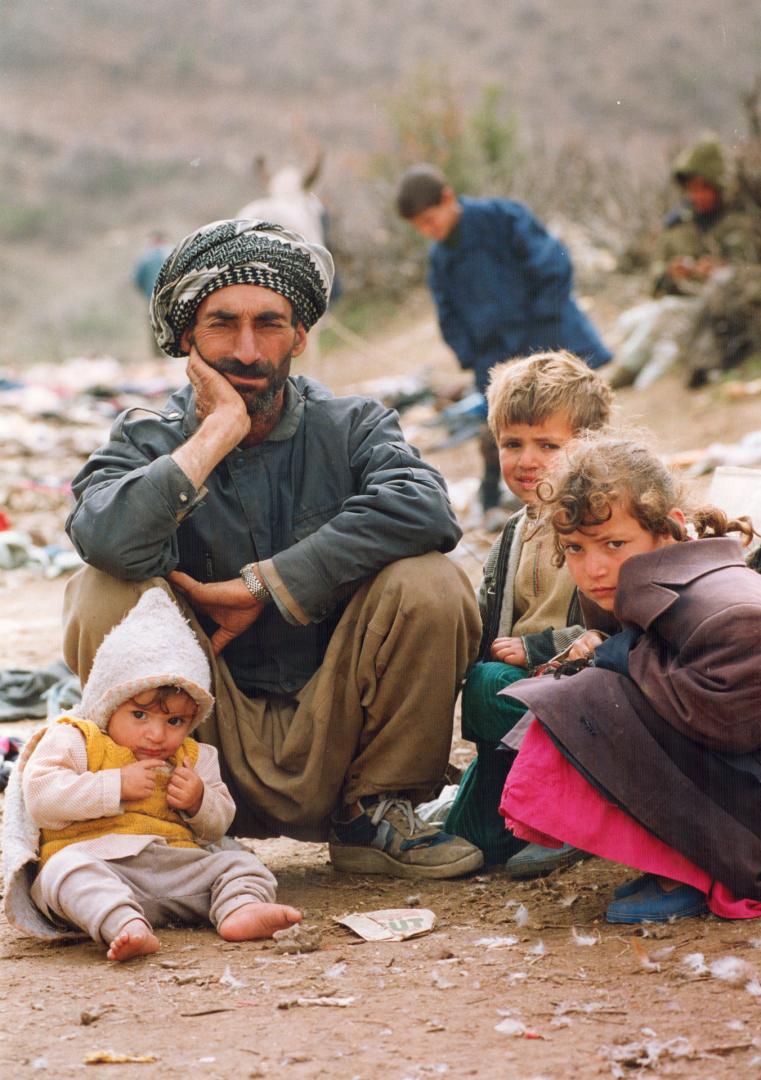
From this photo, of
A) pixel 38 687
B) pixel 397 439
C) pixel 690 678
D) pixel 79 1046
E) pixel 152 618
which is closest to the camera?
pixel 79 1046

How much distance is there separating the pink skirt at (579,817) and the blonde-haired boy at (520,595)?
16.6 inches

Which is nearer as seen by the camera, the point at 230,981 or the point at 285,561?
the point at 230,981

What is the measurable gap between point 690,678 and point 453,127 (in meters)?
18.3

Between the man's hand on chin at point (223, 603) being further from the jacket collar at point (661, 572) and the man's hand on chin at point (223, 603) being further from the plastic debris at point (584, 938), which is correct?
the plastic debris at point (584, 938)

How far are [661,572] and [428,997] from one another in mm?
884

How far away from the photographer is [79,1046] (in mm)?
2199

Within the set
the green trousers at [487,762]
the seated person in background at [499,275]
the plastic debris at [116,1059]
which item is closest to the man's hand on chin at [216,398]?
the green trousers at [487,762]

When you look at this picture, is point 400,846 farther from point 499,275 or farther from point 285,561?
point 499,275

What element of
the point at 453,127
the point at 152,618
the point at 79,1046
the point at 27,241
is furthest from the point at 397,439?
the point at 27,241

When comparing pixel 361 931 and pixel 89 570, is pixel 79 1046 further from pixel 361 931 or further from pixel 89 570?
pixel 89 570

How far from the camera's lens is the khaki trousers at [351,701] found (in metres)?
3.07

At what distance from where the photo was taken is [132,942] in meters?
2.57

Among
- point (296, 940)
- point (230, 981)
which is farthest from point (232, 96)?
point (230, 981)

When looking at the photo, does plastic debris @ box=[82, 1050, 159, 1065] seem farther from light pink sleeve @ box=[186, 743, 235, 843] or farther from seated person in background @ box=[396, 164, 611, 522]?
seated person in background @ box=[396, 164, 611, 522]
